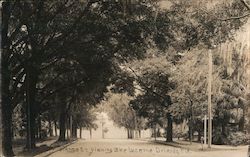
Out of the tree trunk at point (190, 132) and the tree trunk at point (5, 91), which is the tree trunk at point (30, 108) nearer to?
the tree trunk at point (5, 91)

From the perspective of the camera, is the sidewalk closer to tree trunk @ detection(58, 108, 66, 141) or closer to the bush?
tree trunk @ detection(58, 108, 66, 141)

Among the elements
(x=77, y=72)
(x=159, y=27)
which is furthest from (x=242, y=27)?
(x=77, y=72)

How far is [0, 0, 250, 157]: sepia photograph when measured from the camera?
430 inches

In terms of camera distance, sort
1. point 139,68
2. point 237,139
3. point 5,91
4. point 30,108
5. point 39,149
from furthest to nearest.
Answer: point 39,149 → point 30,108 → point 237,139 → point 139,68 → point 5,91

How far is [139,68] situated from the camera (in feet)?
37.0

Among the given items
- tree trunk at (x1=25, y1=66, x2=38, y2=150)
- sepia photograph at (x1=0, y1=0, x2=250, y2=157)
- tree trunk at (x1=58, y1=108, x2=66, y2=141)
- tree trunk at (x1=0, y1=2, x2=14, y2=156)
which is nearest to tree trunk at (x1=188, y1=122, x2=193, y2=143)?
sepia photograph at (x1=0, y1=0, x2=250, y2=157)

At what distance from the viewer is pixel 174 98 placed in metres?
11.2

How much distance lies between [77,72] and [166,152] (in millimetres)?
2490

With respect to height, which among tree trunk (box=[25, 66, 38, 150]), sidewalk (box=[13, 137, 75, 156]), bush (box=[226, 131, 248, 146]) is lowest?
Answer: sidewalk (box=[13, 137, 75, 156])

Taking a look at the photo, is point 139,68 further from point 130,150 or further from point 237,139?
point 237,139

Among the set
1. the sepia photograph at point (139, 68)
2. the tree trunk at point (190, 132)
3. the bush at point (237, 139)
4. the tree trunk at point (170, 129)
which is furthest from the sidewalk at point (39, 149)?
the bush at point (237, 139)

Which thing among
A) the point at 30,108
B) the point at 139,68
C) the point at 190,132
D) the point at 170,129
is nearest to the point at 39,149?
the point at 30,108

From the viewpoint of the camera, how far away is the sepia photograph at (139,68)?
430 inches

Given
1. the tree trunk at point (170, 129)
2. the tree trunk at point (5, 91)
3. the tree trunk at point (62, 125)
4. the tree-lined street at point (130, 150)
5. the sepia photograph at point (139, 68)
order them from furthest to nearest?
the tree trunk at point (62, 125) < the tree trunk at point (170, 129) < the tree-lined street at point (130, 150) < the sepia photograph at point (139, 68) < the tree trunk at point (5, 91)
